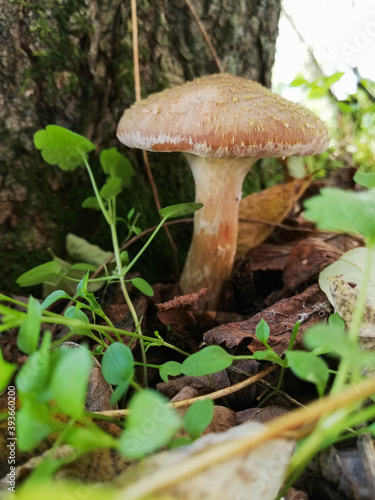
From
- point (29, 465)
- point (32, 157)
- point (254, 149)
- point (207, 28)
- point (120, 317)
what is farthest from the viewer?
point (207, 28)

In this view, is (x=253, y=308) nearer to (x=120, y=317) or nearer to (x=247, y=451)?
(x=120, y=317)

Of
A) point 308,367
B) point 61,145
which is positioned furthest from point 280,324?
point 61,145

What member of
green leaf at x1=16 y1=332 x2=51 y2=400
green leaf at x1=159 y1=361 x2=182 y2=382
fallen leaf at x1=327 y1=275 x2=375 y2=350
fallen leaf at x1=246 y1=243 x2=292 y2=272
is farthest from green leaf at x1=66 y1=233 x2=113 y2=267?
green leaf at x1=16 y1=332 x2=51 y2=400

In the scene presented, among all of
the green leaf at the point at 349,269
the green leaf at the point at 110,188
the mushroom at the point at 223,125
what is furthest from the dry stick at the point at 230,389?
the green leaf at the point at 110,188

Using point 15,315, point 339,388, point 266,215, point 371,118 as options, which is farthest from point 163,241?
point 371,118

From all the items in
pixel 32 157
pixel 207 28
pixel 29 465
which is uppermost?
pixel 207 28

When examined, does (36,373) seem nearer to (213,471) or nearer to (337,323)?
(213,471)
